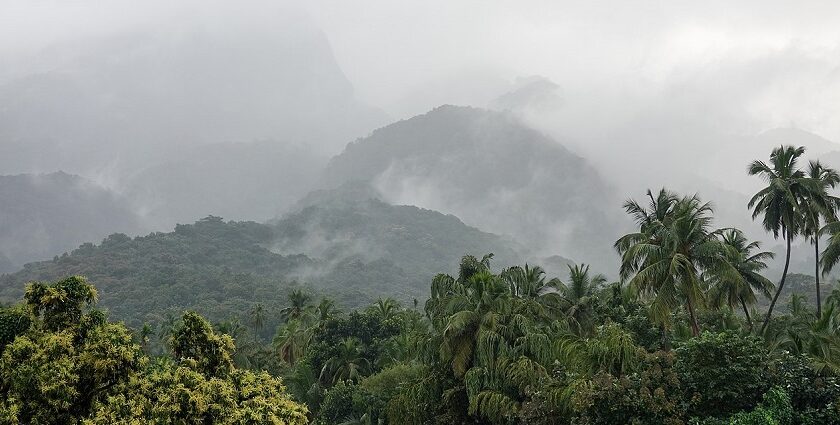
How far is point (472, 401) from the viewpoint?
802 inches

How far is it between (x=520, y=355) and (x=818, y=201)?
17.6 meters

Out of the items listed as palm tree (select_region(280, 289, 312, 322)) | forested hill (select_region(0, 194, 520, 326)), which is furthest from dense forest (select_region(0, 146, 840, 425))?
forested hill (select_region(0, 194, 520, 326))

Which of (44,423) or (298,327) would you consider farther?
(298,327)

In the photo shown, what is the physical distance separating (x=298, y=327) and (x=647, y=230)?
45221mm

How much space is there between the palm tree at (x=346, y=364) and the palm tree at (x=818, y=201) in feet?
91.0

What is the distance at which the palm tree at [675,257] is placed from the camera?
2170 cm

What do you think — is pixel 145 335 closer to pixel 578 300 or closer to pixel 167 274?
pixel 578 300

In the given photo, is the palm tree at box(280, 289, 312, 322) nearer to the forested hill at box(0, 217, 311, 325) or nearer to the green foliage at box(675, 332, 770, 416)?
the green foliage at box(675, 332, 770, 416)

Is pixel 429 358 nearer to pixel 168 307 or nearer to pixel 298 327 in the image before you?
pixel 298 327

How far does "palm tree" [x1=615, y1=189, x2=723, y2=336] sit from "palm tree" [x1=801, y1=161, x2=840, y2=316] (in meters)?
7.21

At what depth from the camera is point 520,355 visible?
20.7 meters

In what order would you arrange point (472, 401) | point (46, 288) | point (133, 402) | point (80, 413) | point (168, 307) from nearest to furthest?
point (133, 402)
point (80, 413)
point (46, 288)
point (472, 401)
point (168, 307)

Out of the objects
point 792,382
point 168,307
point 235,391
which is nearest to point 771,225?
point 792,382

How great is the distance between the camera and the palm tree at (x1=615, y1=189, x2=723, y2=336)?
2170 centimetres
